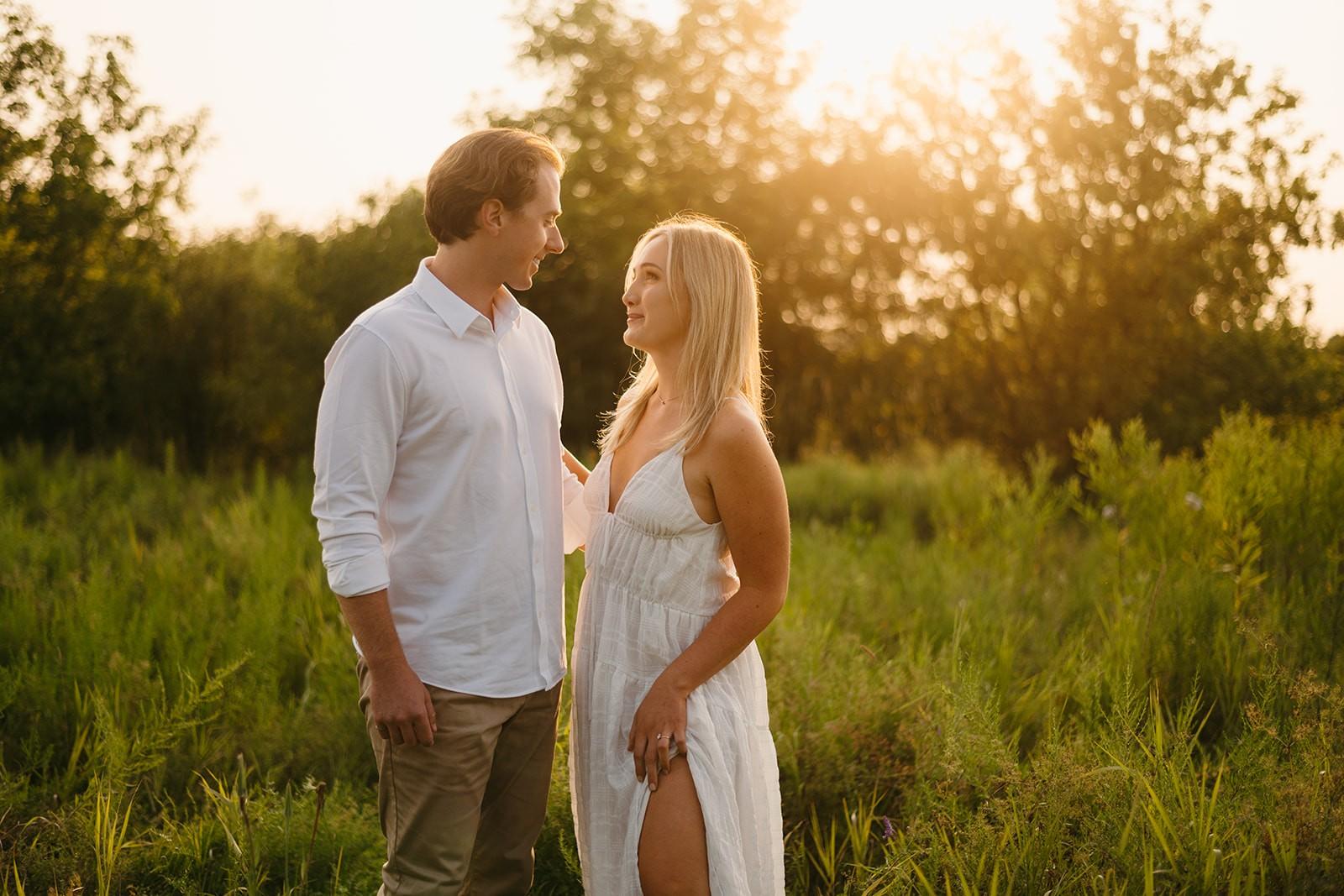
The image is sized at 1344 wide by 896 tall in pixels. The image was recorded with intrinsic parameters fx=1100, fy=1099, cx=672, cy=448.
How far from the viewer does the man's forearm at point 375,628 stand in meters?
2.46

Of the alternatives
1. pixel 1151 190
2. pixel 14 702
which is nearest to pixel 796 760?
pixel 14 702

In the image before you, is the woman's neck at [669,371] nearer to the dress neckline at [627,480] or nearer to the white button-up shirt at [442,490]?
the dress neckline at [627,480]

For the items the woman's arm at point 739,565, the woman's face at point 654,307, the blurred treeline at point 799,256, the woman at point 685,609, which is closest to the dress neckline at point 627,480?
the woman at point 685,609

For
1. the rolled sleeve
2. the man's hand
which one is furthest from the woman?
the rolled sleeve

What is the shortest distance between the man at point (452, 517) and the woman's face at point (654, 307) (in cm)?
26

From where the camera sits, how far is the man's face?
2773 mm

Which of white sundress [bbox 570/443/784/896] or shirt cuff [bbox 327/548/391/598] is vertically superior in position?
shirt cuff [bbox 327/548/391/598]

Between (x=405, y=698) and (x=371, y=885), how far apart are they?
1.36 meters

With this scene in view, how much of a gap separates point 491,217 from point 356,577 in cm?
95

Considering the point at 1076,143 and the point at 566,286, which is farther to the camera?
the point at 566,286

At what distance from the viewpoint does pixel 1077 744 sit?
359cm

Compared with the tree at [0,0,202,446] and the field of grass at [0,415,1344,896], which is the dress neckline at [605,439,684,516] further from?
the tree at [0,0,202,446]

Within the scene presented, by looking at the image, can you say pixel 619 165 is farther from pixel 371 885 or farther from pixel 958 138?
pixel 371 885

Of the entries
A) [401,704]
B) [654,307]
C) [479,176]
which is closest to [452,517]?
[401,704]
